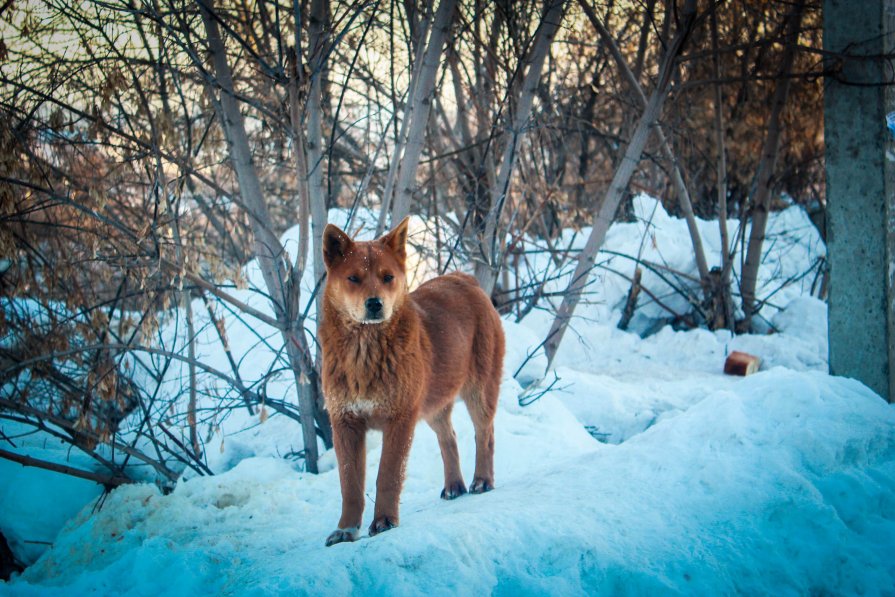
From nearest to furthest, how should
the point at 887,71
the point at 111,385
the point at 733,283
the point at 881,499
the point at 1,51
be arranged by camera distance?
the point at 881,499
the point at 1,51
the point at 111,385
the point at 887,71
the point at 733,283

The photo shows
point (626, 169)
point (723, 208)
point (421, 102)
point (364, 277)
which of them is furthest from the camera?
point (723, 208)

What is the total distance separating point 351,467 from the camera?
403 cm

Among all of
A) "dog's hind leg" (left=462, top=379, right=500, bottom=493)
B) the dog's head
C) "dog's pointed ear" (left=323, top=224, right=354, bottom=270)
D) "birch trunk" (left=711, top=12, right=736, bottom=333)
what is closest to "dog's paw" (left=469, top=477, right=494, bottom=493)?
"dog's hind leg" (left=462, top=379, right=500, bottom=493)

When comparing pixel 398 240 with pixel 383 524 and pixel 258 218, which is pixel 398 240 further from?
pixel 383 524

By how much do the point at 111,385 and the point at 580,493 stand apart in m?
3.40

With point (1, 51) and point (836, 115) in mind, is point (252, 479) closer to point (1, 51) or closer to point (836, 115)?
point (1, 51)

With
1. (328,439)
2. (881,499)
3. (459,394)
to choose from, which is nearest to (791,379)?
(881,499)

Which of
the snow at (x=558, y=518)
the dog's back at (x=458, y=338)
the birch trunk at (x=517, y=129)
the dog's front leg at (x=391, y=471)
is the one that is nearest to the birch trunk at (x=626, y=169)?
the birch trunk at (x=517, y=129)

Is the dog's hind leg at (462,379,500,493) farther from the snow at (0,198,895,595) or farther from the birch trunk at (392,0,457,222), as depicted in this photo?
the birch trunk at (392,0,457,222)

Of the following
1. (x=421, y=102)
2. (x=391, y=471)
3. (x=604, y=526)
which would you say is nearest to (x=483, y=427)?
(x=391, y=471)

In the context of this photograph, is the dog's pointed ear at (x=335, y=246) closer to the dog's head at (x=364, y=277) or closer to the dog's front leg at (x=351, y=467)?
the dog's head at (x=364, y=277)

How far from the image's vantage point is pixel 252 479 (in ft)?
17.2

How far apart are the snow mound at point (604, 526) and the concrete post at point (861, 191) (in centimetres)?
87

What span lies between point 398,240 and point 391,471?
1435 millimetres
